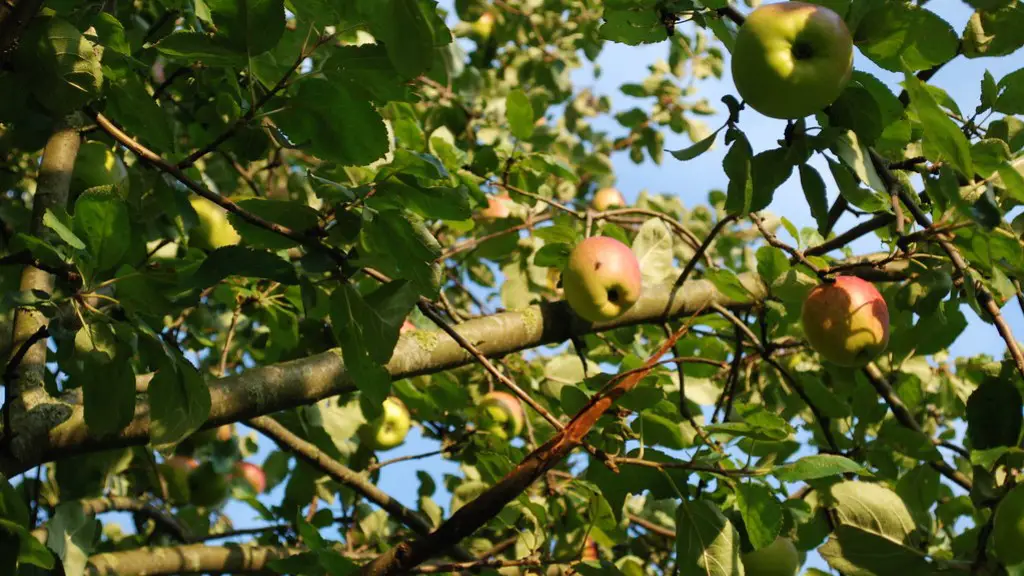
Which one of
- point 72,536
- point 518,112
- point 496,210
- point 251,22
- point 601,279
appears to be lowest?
point 72,536

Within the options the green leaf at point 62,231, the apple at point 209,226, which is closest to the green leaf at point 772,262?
the green leaf at point 62,231

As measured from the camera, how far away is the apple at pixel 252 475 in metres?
3.24

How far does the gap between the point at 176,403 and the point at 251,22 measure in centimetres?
53

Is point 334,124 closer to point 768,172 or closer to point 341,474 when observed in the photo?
point 768,172

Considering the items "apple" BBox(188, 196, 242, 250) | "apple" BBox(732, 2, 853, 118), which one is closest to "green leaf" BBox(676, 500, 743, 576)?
"apple" BBox(732, 2, 853, 118)

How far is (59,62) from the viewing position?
49.9 inches

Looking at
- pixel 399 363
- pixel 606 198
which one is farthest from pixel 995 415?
pixel 606 198

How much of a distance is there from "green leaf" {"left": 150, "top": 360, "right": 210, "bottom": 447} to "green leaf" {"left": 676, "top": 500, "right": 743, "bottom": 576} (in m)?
0.74

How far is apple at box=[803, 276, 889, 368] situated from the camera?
1646 millimetres

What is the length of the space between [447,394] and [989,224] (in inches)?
50.7

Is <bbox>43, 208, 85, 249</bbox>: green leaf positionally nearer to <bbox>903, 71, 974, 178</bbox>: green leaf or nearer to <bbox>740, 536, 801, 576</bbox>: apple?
<bbox>903, 71, 974, 178</bbox>: green leaf

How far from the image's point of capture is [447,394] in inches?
82.0

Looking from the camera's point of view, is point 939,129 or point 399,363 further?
point 399,363

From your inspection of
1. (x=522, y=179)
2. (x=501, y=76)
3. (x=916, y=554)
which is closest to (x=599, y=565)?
(x=916, y=554)
